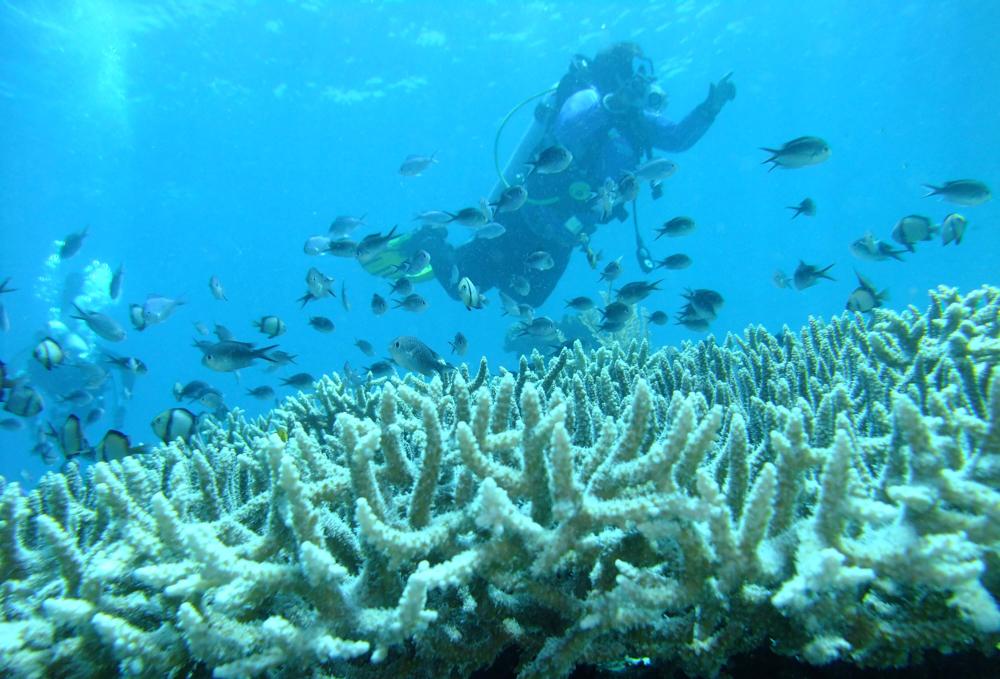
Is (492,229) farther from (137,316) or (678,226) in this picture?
(137,316)

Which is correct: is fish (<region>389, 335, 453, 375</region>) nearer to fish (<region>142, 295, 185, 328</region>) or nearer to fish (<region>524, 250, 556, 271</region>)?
fish (<region>524, 250, 556, 271</region>)

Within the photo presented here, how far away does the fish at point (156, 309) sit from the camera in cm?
805

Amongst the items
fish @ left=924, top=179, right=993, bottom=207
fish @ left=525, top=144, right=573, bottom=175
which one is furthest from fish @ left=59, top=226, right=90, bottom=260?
fish @ left=924, top=179, right=993, bottom=207

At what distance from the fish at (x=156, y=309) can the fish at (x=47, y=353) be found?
159 centimetres

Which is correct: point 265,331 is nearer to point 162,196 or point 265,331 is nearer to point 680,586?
point 680,586

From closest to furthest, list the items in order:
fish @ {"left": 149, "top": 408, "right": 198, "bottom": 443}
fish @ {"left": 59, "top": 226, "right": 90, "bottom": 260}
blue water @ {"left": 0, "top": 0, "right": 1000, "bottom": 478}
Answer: fish @ {"left": 149, "top": 408, "right": 198, "bottom": 443}
fish @ {"left": 59, "top": 226, "right": 90, "bottom": 260}
blue water @ {"left": 0, "top": 0, "right": 1000, "bottom": 478}

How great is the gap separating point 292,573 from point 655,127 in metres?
12.1

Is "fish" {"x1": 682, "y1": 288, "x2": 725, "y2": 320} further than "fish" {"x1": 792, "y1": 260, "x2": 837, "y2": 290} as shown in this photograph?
No

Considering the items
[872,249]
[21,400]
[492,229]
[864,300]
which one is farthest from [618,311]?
[21,400]

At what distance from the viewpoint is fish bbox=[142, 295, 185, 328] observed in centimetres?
805

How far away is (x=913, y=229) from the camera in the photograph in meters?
6.72

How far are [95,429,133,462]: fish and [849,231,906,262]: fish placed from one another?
9.69 meters

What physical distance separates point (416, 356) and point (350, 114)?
176 feet

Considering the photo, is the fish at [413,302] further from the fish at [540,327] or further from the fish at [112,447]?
the fish at [112,447]
